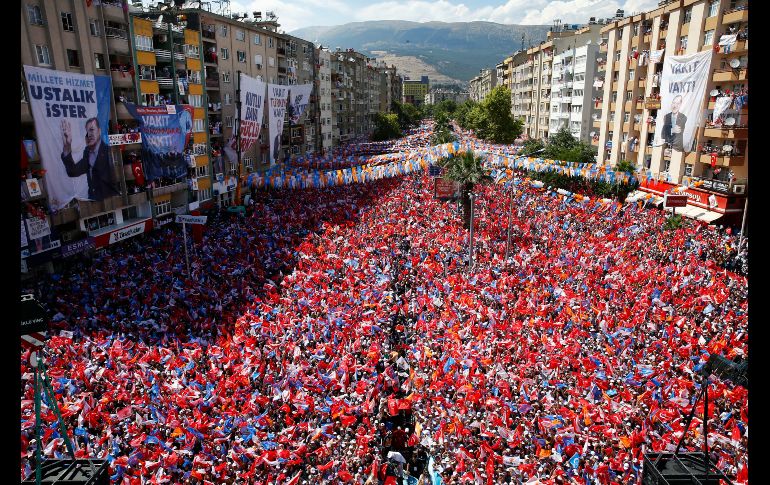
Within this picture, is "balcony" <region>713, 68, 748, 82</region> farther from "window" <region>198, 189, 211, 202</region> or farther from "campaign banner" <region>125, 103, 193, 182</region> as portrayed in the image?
"window" <region>198, 189, 211, 202</region>

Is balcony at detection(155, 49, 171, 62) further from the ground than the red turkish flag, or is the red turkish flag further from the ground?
balcony at detection(155, 49, 171, 62)

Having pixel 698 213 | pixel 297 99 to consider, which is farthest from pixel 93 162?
pixel 698 213

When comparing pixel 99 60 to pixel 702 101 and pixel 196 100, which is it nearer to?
pixel 196 100

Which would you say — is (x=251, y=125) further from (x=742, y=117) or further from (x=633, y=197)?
(x=742, y=117)

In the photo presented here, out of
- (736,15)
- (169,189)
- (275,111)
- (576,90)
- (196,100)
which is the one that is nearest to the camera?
(736,15)

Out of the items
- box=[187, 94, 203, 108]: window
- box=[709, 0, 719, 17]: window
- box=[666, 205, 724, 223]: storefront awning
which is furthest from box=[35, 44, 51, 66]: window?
box=[709, 0, 719, 17]: window

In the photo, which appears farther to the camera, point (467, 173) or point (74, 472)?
point (467, 173)
